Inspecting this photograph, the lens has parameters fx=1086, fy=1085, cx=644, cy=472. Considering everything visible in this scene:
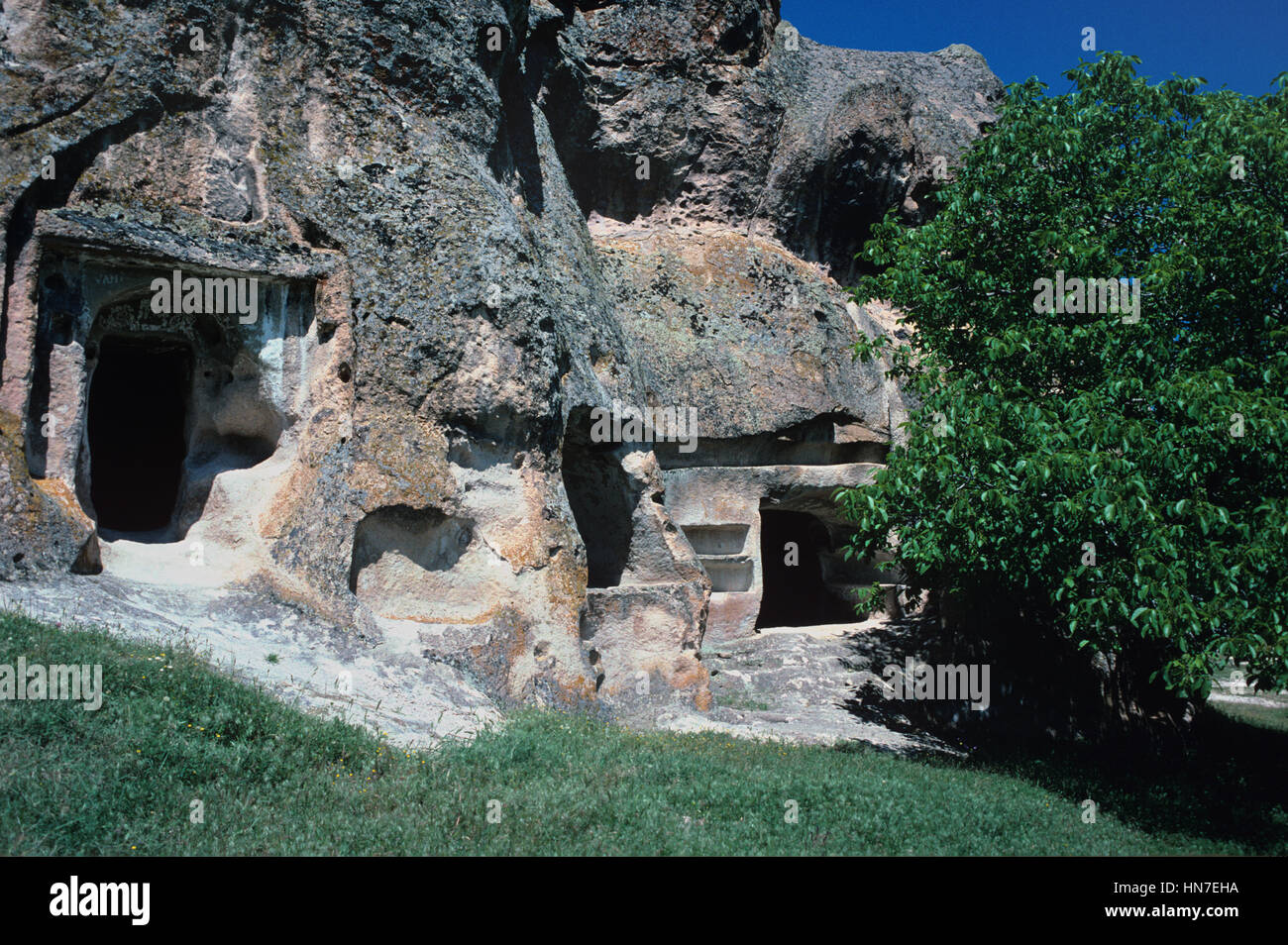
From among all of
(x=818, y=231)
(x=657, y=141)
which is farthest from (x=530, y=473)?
(x=818, y=231)

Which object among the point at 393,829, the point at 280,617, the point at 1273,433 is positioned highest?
the point at 1273,433

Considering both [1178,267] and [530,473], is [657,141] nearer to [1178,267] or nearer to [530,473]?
[530,473]

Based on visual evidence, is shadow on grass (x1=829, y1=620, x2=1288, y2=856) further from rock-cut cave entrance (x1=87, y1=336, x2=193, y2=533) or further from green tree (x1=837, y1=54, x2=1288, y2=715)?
rock-cut cave entrance (x1=87, y1=336, x2=193, y2=533)

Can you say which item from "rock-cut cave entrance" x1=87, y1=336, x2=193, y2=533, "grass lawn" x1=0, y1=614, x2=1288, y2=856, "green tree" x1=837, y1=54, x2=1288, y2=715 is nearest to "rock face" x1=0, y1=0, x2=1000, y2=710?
"rock-cut cave entrance" x1=87, y1=336, x2=193, y2=533

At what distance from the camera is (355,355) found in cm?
924

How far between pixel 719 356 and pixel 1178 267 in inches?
250

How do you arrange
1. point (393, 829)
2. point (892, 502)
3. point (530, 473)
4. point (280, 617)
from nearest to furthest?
point (393, 829), point (280, 617), point (892, 502), point (530, 473)

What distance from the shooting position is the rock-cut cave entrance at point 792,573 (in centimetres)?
1714

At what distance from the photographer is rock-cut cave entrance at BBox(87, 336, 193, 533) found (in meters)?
11.3

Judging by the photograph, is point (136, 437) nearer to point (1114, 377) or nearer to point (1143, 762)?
point (1114, 377)

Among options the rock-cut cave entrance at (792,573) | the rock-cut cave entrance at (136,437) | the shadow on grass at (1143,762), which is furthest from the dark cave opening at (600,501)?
the rock-cut cave entrance at (792,573)

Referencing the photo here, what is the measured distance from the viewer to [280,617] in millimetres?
8102

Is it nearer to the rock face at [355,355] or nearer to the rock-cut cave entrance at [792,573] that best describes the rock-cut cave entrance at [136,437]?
the rock face at [355,355]
